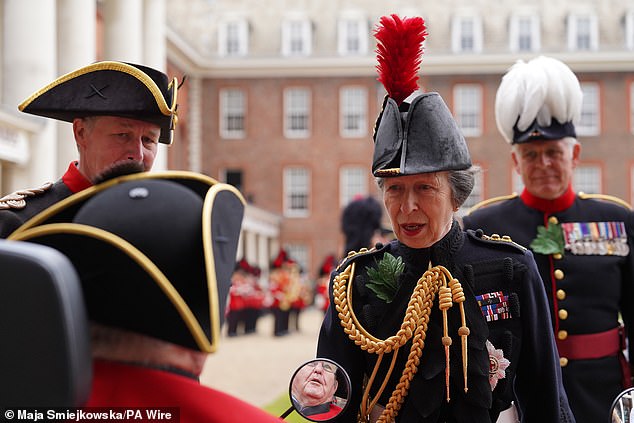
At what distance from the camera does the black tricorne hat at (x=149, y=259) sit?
1668mm

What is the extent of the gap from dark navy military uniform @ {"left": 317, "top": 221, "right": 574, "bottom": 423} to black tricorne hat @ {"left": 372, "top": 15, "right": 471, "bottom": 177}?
1.10ft

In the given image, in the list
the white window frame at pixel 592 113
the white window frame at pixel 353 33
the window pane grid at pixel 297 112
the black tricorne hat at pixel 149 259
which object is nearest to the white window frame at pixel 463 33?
the white window frame at pixel 353 33

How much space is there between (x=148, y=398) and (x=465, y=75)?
35.5 meters

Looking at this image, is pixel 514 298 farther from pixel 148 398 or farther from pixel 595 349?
pixel 148 398

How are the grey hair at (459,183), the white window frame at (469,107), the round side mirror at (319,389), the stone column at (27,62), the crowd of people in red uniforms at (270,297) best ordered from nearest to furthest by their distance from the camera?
the round side mirror at (319,389), the grey hair at (459,183), the stone column at (27,62), the crowd of people in red uniforms at (270,297), the white window frame at (469,107)

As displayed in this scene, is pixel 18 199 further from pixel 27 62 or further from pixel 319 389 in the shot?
pixel 27 62

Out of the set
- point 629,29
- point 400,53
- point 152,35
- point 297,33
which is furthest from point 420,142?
point 629,29

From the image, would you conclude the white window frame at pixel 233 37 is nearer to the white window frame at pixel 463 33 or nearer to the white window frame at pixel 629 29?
the white window frame at pixel 463 33

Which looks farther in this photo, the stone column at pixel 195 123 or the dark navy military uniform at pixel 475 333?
the stone column at pixel 195 123

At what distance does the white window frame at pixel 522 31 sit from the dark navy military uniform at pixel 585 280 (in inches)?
1337

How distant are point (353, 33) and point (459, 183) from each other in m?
35.6

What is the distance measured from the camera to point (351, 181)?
122 ft

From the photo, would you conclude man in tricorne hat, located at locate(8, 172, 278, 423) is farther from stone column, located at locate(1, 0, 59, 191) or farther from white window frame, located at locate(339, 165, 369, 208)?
white window frame, located at locate(339, 165, 369, 208)

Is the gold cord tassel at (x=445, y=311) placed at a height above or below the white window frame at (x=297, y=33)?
below
